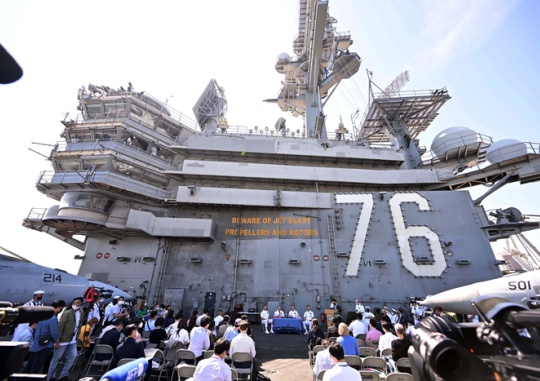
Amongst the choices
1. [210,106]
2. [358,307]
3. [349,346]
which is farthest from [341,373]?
Result: [210,106]

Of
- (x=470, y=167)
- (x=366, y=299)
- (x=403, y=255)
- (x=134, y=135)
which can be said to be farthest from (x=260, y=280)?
(x=470, y=167)

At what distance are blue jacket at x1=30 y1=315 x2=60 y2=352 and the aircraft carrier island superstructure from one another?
34.4 ft

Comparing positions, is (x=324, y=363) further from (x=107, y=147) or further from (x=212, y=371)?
(x=107, y=147)

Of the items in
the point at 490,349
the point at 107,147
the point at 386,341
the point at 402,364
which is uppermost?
the point at 107,147

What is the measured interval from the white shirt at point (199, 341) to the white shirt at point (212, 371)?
259cm

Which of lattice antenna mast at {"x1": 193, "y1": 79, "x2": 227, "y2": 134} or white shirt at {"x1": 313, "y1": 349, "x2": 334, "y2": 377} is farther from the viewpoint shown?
lattice antenna mast at {"x1": 193, "y1": 79, "x2": 227, "y2": 134}

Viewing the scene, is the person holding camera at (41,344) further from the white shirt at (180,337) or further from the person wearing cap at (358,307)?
A: the person wearing cap at (358,307)

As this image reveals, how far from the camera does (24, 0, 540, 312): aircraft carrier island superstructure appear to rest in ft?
49.1

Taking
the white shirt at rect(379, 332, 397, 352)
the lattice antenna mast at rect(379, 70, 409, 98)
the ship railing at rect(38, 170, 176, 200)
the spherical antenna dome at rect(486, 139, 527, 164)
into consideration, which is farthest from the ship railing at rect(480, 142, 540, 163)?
the ship railing at rect(38, 170, 176, 200)

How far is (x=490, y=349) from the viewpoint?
163 cm

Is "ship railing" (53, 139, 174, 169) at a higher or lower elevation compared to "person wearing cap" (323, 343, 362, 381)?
higher

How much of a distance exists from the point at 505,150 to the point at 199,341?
72.9 ft

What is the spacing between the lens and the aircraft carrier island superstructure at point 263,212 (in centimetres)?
1498

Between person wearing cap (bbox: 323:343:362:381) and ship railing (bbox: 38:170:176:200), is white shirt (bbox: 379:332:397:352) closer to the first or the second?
person wearing cap (bbox: 323:343:362:381)
